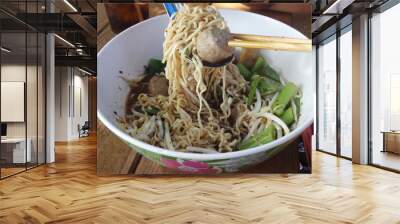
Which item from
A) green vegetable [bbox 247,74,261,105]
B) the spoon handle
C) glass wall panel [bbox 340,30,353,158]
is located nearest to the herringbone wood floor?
green vegetable [bbox 247,74,261,105]

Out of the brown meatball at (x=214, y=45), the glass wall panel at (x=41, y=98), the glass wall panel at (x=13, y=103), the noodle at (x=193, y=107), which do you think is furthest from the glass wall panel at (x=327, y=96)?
the glass wall panel at (x=13, y=103)

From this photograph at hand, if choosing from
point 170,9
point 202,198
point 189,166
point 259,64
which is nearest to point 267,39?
point 259,64

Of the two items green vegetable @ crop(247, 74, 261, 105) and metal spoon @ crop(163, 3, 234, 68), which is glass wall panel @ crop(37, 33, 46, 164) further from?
green vegetable @ crop(247, 74, 261, 105)

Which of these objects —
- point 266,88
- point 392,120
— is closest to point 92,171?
point 266,88

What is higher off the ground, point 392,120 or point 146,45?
point 146,45

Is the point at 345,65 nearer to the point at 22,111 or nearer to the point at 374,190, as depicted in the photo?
the point at 374,190

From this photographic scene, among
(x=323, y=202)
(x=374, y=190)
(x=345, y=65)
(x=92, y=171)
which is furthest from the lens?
(x=345, y=65)

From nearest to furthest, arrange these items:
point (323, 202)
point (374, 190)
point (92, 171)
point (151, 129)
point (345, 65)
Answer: point (323, 202) < point (374, 190) < point (151, 129) < point (92, 171) < point (345, 65)

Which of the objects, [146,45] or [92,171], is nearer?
[146,45]
